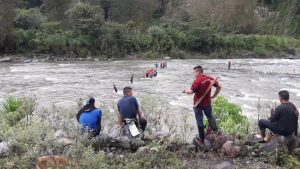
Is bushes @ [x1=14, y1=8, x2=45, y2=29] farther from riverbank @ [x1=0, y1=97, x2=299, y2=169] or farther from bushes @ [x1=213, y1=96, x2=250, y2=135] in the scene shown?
riverbank @ [x1=0, y1=97, x2=299, y2=169]

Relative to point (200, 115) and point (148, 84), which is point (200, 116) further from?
point (148, 84)

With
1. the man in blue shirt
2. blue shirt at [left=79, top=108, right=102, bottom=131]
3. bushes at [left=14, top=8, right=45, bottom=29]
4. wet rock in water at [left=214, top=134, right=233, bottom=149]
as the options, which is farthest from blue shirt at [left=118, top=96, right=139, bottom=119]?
bushes at [left=14, top=8, right=45, bottom=29]

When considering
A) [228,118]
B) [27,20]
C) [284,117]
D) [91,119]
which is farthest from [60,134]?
[27,20]

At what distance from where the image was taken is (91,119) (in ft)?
35.7

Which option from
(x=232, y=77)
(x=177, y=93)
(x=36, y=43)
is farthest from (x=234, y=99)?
(x=36, y=43)

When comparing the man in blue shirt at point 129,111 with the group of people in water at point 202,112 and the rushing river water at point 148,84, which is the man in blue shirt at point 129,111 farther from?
the rushing river water at point 148,84

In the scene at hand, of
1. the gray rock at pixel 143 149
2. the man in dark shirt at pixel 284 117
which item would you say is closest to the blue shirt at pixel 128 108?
the gray rock at pixel 143 149

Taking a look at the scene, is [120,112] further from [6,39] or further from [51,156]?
[6,39]

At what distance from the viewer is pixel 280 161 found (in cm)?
954

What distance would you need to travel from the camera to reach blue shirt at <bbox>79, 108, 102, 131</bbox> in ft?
35.6

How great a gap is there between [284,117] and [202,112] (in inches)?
74.1

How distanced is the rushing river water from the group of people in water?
6.40 metres

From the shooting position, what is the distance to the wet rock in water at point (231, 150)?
388 inches

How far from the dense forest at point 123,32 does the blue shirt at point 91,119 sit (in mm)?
42346
